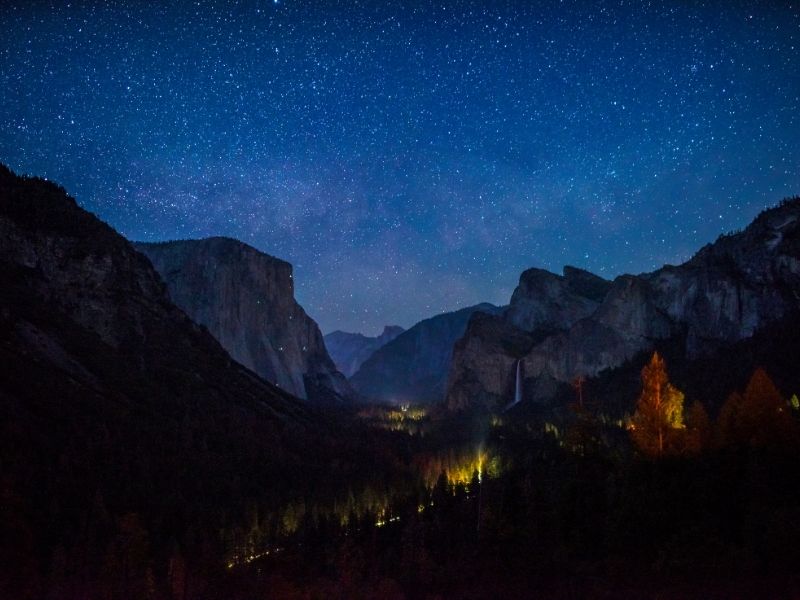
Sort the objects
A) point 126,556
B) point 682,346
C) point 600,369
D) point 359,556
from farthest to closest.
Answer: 1. point 600,369
2. point 682,346
3. point 359,556
4. point 126,556

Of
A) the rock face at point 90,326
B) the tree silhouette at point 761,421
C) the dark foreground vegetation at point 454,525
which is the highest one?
the rock face at point 90,326

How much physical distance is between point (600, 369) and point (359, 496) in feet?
443

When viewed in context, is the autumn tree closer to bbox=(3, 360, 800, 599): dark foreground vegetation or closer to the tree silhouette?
bbox=(3, 360, 800, 599): dark foreground vegetation

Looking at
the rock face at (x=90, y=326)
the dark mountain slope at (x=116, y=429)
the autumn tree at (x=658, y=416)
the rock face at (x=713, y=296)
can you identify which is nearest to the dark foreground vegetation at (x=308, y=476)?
the autumn tree at (x=658, y=416)

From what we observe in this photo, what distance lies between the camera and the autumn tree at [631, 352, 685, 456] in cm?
3953

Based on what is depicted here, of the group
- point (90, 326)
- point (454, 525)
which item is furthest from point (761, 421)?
point (90, 326)

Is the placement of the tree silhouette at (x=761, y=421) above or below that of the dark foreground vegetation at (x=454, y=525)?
above

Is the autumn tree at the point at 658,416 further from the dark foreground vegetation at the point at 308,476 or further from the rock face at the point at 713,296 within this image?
the rock face at the point at 713,296

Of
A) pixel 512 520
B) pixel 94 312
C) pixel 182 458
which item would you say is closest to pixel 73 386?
pixel 182 458

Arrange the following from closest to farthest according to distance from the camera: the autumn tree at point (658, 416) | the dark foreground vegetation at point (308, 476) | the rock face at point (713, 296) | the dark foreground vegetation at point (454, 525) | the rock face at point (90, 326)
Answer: the dark foreground vegetation at point (454, 525), the dark foreground vegetation at point (308, 476), the autumn tree at point (658, 416), the rock face at point (90, 326), the rock face at point (713, 296)

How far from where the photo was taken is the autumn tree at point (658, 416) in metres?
39.5

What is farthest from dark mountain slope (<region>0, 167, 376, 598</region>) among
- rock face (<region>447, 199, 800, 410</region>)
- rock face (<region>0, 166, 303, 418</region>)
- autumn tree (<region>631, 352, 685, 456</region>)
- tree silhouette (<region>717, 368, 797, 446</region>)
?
rock face (<region>447, 199, 800, 410</region>)

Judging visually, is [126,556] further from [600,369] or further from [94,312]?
[600,369]

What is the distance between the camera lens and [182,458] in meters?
90.6
